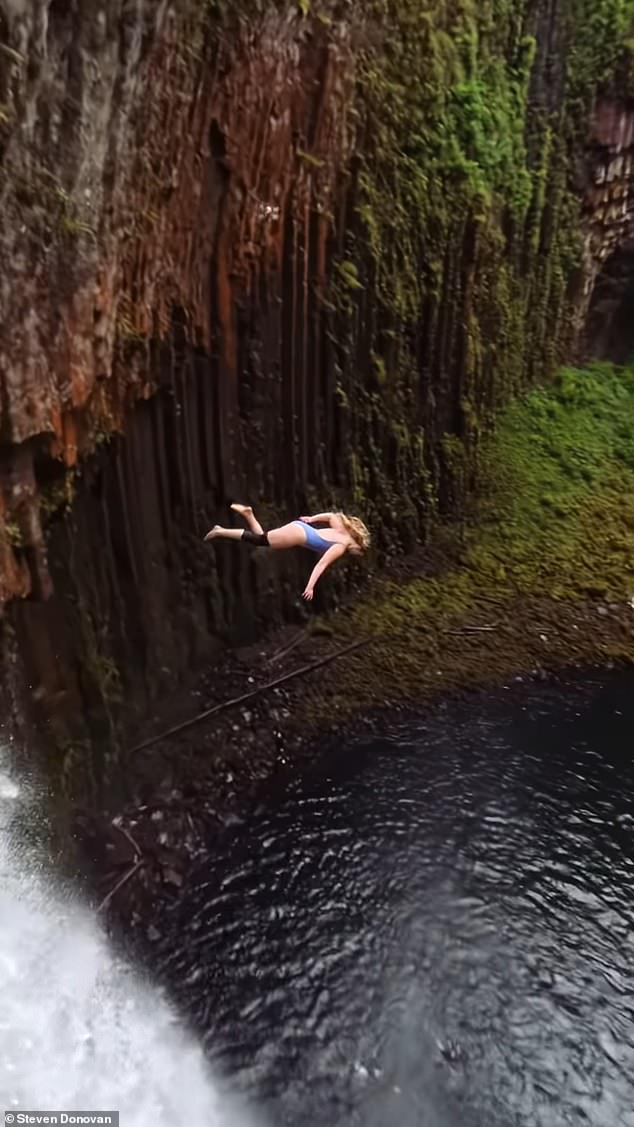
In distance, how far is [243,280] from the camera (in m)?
8.27

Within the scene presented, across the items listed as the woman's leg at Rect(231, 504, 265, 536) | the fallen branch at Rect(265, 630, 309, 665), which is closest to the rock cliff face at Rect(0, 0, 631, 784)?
the fallen branch at Rect(265, 630, 309, 665)

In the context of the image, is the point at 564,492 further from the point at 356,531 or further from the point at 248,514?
the point at 248,514

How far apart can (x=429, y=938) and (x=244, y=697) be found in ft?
9.89

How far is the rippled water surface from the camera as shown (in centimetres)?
639

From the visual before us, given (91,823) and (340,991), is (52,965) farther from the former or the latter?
(340,991)

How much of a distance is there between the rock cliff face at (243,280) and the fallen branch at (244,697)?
411 mm

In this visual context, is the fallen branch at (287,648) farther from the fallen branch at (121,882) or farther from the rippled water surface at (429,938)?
the fallen branch at (121,882)

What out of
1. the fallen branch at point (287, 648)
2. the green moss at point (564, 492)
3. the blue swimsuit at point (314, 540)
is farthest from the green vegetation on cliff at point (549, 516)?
the blue swimsuit at point (314, 540)

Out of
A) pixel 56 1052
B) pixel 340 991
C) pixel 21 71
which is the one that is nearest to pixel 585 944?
pixel 340 991

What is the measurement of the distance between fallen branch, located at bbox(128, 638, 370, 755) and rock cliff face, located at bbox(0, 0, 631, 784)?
0.41 m

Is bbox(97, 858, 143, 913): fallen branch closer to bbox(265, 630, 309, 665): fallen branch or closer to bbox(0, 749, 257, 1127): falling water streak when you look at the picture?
bbox(0, 749, 257, 1127): falling water streak

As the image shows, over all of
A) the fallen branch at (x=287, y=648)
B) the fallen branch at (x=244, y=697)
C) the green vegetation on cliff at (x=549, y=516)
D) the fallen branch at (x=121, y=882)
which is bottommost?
the fallen branch at (x=121, y=882)

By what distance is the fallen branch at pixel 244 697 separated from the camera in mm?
8555

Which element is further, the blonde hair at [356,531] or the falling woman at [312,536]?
the blonde hair at [356,531]
